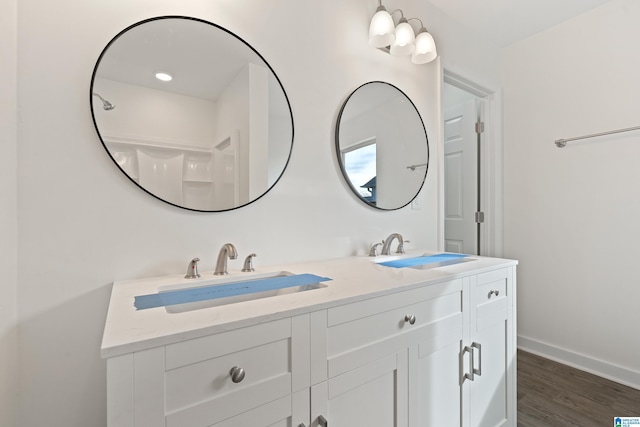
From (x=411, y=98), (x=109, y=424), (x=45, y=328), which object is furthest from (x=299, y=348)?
(x=411, y=98)

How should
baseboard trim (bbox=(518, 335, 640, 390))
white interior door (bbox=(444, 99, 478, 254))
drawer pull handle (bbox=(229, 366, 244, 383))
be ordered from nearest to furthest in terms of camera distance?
drawer pull handle (bbox=(229, 366, 244, 383)) → baseboard trim (bbox=(518, 335, 640, 390)) → white interior door (bbox=(444, 99, 478, 254))

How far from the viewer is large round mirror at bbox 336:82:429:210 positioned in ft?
5.28

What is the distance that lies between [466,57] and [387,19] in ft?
3.34

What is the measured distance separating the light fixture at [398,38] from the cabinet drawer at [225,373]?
1.53 meters

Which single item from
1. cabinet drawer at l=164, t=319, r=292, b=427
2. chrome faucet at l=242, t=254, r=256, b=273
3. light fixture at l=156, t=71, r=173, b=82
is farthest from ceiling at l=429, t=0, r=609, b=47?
cabinet drawer at l=164, t=319, r=292, b=427

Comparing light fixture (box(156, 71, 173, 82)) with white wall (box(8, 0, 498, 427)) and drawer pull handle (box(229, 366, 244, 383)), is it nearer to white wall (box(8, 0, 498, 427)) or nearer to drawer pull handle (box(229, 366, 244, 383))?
white wall (box(8, 0, 498, 427))

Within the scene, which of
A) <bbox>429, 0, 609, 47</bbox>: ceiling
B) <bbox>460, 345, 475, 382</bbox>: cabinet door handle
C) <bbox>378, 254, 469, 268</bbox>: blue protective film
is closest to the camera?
<bbox>460, 345, 475, 382</bbox>: cabinet door handle

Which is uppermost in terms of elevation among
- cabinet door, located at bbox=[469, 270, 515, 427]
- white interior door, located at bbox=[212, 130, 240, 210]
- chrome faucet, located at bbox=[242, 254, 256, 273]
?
white interior door, located at bbox=[212, 130, 240, 210]

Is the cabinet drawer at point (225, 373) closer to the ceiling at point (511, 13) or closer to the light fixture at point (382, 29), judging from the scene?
the light fixture at point (382, 29)

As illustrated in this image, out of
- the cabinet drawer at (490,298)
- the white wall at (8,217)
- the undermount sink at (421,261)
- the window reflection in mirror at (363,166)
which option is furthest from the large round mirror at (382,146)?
the white wall at (8,217)

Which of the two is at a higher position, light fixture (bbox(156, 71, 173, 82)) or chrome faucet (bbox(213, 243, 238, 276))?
light fixture (bbox(156, 71, 173, 82))

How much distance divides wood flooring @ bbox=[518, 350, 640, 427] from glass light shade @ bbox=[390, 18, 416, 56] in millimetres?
2110

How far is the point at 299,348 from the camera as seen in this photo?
773 mm

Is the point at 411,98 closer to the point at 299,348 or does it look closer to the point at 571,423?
the point at 299,348
